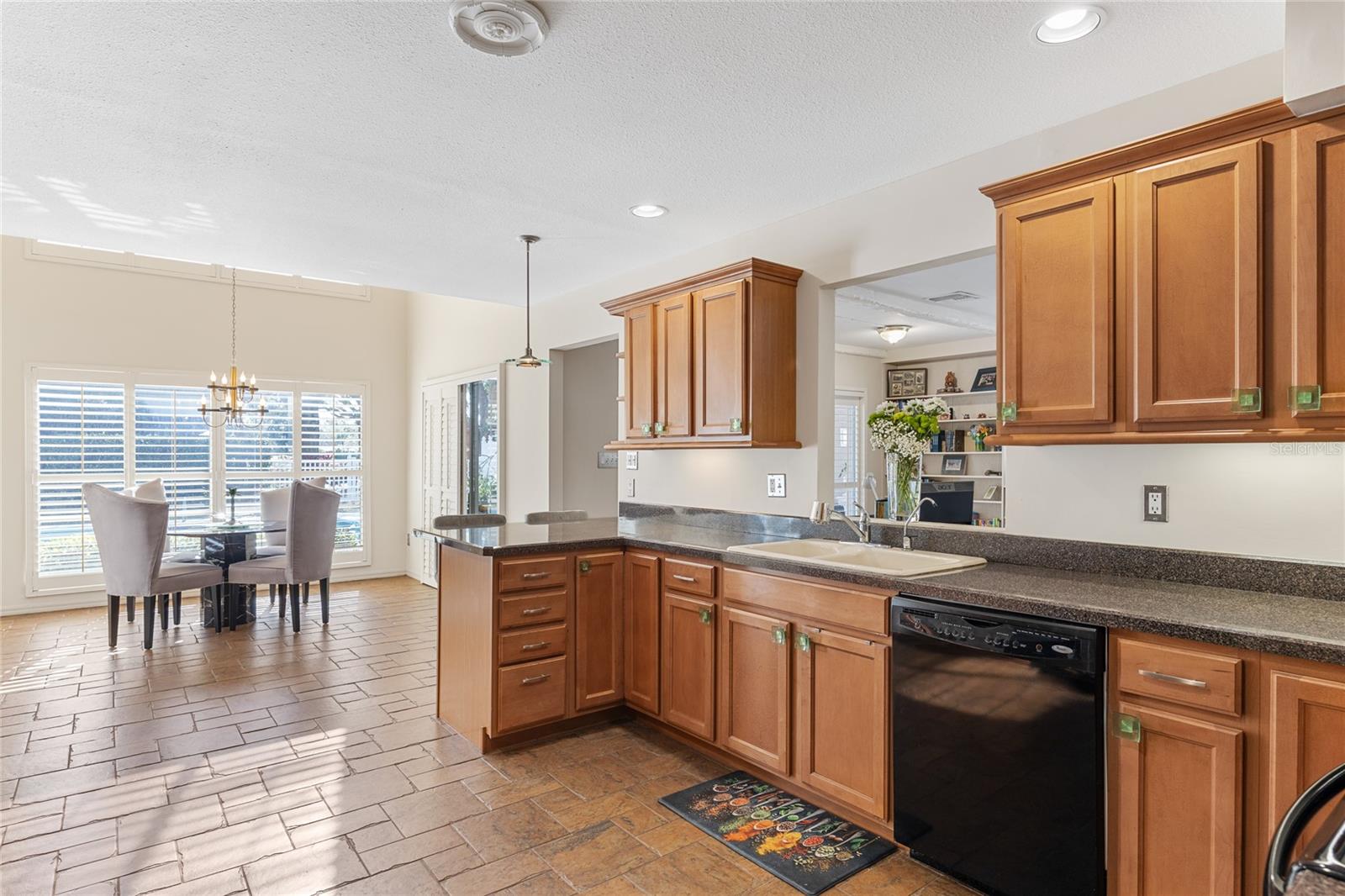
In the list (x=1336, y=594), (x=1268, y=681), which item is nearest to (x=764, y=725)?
(x=1268, y=681)

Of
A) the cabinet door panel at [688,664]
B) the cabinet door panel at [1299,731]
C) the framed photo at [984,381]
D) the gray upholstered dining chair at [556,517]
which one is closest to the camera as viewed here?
the cabinet door panel at [1299,731]

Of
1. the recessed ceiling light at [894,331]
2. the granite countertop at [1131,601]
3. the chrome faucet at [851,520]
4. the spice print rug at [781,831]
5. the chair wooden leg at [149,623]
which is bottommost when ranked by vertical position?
the spice print rug at [781,831]

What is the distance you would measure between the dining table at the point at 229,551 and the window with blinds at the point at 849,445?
18.6 ft

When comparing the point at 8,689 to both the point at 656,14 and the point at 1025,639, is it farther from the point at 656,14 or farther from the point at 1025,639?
the point at 1025,639

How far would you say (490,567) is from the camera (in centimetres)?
324

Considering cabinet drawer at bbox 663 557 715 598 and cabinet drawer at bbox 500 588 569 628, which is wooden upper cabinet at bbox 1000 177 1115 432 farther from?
cabinet drawer at bbox 500 588 569 628

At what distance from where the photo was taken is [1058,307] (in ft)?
7.62

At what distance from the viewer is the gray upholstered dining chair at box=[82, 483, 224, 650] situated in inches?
201

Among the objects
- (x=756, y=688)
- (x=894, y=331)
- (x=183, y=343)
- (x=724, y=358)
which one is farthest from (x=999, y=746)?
(x=183, y=343)

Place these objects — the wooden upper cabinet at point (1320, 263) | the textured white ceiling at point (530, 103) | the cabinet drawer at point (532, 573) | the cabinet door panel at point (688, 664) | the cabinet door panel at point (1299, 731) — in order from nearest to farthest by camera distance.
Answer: the cabinet door panel at point (1299, 731) → the wooden upper cabinet at point (1320, 263) → the textured white ceiling at point (530, 103) → the cabinet door panel at point (688, 664) → the cabinet drawer at point (532, 573)

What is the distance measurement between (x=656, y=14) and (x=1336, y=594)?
2.46 meters

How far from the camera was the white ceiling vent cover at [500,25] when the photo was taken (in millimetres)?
1940

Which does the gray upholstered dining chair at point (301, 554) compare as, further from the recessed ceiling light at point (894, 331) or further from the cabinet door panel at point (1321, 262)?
the cabinet door panel at point (1321, 262)

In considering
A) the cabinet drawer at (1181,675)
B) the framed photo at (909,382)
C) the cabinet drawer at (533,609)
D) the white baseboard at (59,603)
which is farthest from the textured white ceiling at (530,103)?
the framed photo at (909,382)
